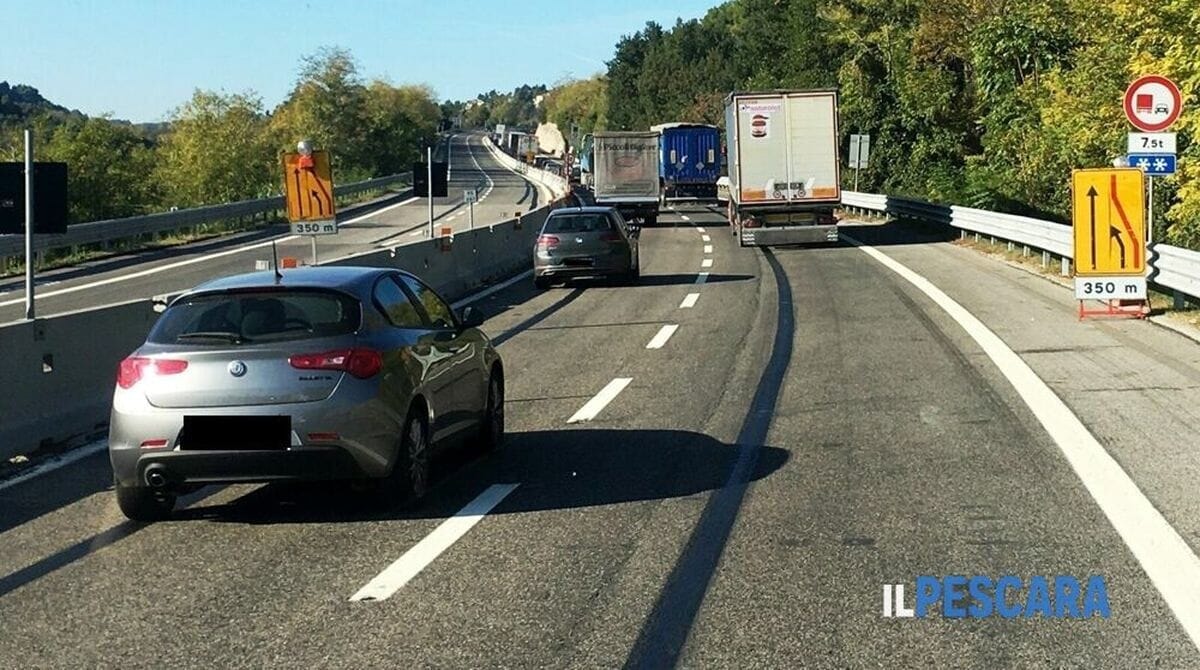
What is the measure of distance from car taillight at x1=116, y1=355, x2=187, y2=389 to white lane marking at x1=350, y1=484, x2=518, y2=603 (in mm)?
1639

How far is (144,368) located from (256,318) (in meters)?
0.66

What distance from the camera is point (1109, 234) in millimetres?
16359

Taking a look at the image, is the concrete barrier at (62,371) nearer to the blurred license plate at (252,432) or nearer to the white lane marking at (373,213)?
the blurred license plate at (252,432)

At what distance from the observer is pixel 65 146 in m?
59.7

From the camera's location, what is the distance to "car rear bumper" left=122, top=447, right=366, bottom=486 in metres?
7.23

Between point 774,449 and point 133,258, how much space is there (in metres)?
31.8

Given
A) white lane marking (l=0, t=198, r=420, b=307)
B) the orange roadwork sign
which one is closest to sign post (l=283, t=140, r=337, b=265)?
the orange roadwork sign

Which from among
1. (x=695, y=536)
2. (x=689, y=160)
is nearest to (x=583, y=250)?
(x=695, y=536)

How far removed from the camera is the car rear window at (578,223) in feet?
80.8

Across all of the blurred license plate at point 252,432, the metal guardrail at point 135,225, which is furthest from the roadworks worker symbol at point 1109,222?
the metal guardrail at point 135,225

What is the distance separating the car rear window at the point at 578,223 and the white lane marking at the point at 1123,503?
12.1 metres

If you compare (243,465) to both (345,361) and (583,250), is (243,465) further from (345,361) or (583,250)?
(583,250)

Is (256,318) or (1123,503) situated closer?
(1123,503)

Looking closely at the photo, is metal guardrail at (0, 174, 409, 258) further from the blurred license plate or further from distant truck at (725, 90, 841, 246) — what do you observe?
the blurred license plate
